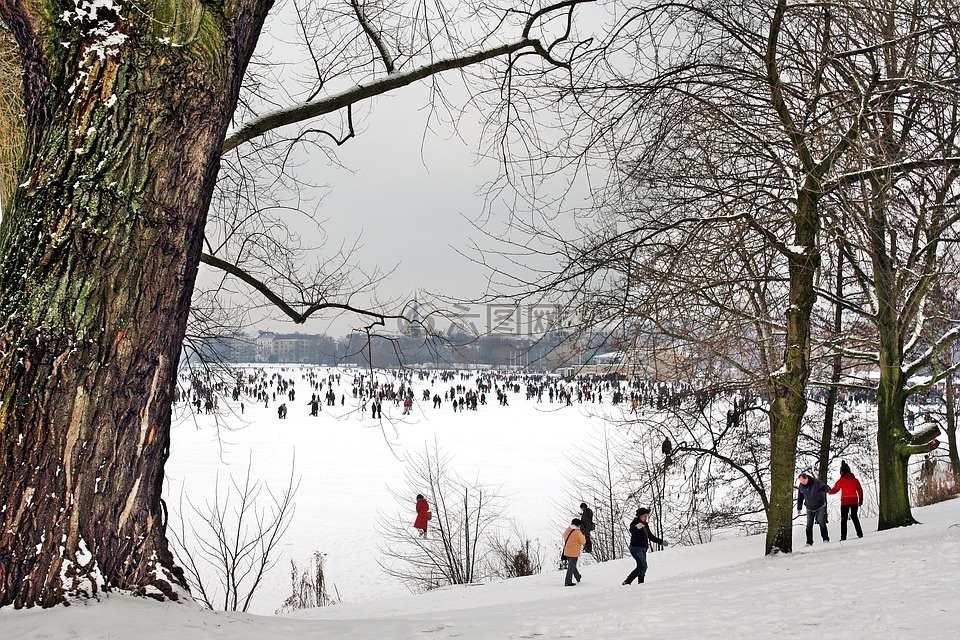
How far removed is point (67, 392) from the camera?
126 inches

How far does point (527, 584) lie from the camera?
1259 cm

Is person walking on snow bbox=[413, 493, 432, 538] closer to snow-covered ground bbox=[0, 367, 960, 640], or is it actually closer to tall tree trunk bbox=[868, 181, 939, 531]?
snow-covered ground bbox=[0, 367, 960, 640]

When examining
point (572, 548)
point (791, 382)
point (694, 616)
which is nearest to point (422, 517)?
point (572, 548)

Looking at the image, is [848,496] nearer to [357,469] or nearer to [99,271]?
[99,271]

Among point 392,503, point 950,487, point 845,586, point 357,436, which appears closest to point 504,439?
point 357,436

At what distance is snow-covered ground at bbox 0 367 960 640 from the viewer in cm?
385

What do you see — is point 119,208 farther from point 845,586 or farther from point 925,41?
point 845,586

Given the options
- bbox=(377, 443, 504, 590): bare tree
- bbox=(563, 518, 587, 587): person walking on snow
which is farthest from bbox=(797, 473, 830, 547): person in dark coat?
bbox=(377, 443, 504, 590): bare tree

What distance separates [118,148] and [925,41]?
4936 mm

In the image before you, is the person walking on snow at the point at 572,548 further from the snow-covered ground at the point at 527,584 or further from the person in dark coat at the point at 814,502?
the person in dark coat at the point at 814,502

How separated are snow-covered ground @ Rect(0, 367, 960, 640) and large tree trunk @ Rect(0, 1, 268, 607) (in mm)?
345

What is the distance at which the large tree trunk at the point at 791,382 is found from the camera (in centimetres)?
849

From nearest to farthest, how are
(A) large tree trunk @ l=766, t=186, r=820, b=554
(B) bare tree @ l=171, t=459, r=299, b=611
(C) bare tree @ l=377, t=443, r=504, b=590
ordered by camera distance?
(A) large tree trunk @ l=766, t=186, r=820, b=554 → (B) bare tree @ l=171, t=459, r=299, b=611 → (C) bare tree @ l=377, t=443, r=504, b=590

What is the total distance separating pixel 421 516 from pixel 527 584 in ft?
17.7
